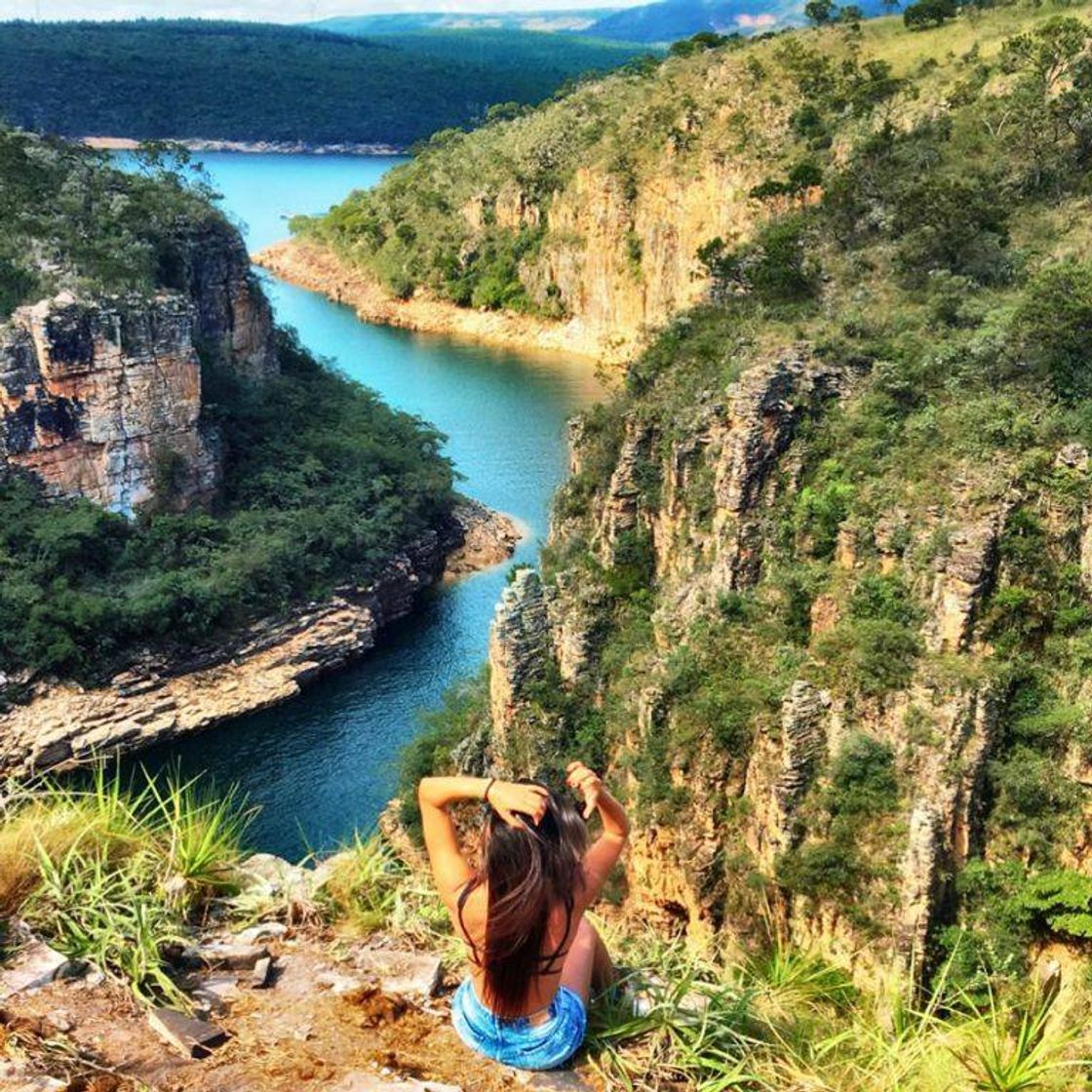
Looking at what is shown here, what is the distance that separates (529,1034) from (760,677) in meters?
11.6

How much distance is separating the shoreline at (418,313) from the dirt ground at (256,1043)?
44.0 meters

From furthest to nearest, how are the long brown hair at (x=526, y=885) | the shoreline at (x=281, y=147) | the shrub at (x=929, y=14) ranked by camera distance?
the shoreline at (x=281, y=147) < the shrub at (x=929, y=14) < the long brown hair at (x=526, y=885)

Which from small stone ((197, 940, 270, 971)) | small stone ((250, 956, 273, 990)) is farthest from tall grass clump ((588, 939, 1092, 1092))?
small stone ((197, 940, 270, 971))

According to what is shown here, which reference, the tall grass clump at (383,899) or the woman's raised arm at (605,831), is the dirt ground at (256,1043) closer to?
the tall grass clump at (383,899)

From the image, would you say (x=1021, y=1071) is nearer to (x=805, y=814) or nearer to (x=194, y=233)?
(x=805, y=814)

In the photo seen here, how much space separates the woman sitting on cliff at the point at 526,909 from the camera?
435cm

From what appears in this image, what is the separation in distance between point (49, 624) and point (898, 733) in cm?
1757

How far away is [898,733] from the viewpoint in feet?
46.6

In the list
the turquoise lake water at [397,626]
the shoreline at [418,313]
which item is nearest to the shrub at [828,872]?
the turquoise lake water at [397,626]

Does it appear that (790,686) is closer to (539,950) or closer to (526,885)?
(539,950)

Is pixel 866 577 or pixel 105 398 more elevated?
pixel 866 577

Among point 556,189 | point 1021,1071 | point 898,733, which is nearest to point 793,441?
point 898,733

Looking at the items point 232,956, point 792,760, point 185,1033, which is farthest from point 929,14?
point 185,1033

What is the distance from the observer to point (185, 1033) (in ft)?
15.7
